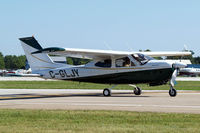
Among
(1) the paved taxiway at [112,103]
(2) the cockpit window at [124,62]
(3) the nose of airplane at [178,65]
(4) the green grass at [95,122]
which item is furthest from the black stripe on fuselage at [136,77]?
(4) the green grass at [95,122]

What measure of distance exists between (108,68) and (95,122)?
1168 cm

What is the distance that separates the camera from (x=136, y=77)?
21.3 metres

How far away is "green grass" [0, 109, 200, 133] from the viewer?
935 cm

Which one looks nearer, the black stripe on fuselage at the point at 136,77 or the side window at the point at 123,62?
the black stripe on fuselage at the point at 136,77

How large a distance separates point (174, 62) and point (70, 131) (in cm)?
1229

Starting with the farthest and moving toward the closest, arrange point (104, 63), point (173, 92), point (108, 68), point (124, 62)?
1. point (104, 63)
2. point (108, 68)
3. point (124, 62)
4. point (173, 92)

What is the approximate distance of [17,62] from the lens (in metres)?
160

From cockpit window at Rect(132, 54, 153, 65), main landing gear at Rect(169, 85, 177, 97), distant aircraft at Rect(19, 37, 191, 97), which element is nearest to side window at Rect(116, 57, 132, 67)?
distant aircraft at Rect(19, 37, 191, 97)

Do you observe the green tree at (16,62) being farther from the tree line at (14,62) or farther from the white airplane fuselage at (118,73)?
the white airplane fuselage at (118,73)

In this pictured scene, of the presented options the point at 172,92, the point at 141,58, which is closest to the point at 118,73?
the point at 141,58

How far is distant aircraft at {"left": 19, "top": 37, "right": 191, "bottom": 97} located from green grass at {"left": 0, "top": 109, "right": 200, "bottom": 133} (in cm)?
725

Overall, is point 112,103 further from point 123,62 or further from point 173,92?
point 123,62

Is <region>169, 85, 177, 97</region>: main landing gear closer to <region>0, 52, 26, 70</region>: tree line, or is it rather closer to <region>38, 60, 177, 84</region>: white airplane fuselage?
→ <region>38, 60, 177, 84</region>: white airplane fuselage

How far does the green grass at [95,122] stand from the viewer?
9.35m
